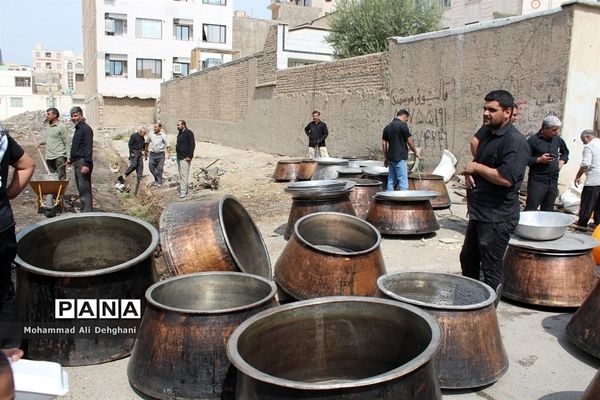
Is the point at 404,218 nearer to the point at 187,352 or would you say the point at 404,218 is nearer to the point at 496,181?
the point at 496,181

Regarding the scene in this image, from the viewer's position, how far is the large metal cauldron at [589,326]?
4.01 m

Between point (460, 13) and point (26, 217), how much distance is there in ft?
121

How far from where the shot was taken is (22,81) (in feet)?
359

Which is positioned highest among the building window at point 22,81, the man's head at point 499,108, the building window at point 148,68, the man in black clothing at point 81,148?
the building window at point 22,81

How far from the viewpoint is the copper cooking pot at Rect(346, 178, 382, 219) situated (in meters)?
8.81

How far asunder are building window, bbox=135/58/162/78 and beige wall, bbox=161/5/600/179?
91.7ft

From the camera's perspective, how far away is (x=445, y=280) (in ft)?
14.8

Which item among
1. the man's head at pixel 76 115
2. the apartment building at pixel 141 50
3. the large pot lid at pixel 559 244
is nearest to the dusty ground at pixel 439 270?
the large pot lid at pixel 559 244

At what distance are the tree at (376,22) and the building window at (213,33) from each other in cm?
2741

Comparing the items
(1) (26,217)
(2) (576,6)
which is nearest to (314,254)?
(1) (26,217)

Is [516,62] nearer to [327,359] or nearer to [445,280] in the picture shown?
[445,280]

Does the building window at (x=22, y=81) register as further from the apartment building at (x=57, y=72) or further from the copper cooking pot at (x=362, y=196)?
the copper cooking pot at (x=362, y=196)

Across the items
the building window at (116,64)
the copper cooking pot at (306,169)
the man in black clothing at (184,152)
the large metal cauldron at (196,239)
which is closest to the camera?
the large metal cauldron at (196,239)

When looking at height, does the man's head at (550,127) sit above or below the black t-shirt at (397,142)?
above
